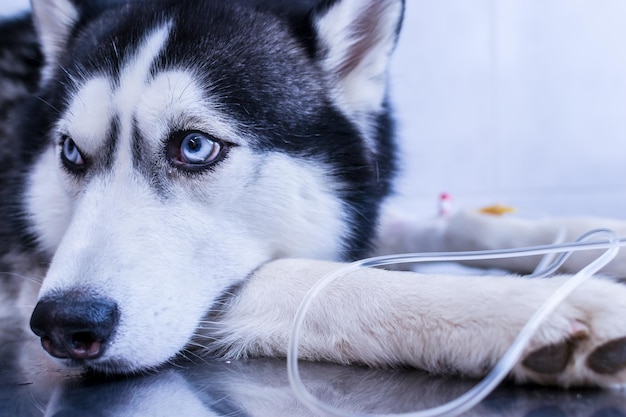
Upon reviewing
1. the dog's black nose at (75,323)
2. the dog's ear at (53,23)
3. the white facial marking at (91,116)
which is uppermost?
the dog's ear at (53,23)

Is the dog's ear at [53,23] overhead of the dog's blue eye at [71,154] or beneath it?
overhead

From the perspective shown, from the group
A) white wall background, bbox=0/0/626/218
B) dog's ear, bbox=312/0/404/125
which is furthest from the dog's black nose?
white wall background, bbox=0/0/626/218

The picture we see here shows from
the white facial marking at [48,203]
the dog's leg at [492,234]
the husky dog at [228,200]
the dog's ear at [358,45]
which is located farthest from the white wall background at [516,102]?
the white facial marking at [48,203]

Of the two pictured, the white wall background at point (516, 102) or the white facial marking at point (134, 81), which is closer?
the white facial marking at point (134, 81)

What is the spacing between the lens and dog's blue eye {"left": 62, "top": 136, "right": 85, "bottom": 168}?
1358 millimetres

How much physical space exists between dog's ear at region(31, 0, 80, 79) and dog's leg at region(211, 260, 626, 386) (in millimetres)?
870

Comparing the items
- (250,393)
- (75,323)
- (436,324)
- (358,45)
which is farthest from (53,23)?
(436,324)

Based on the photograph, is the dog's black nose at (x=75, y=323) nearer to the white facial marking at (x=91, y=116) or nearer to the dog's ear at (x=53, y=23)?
the white facial marking at (x=91, y=116)

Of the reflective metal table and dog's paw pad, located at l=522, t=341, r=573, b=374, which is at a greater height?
dog's paw pad, located at l=522, t=341, r=573, b=374

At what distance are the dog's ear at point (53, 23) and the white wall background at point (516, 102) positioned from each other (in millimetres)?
2434

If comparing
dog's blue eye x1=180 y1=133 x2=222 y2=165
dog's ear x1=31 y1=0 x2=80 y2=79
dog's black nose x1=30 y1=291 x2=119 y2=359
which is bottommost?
dog's black nose x1=30 y1=291 x2=119 y2=359

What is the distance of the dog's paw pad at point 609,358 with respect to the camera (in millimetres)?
813

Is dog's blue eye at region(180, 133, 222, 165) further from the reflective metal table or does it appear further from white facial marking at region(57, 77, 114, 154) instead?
the reflective metal table

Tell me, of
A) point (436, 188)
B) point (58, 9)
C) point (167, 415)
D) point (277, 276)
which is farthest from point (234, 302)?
point (436, 188)
